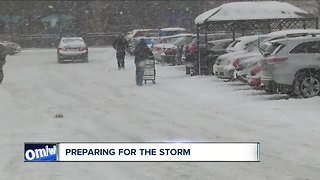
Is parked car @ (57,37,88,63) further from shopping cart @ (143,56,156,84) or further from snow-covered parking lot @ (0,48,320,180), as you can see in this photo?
shopping cart @ (143,56,156,84)

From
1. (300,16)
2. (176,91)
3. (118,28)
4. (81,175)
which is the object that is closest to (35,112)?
(176,91)

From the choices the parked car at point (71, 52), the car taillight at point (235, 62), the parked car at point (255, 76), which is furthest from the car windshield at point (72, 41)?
the parked car at point (255, 76)

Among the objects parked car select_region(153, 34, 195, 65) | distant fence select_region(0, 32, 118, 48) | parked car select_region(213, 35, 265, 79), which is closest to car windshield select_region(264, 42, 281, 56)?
parked car select_region(213, 35, 265, 79)

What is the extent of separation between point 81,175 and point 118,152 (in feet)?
2.45

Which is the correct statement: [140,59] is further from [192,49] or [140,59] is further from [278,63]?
[278,63]

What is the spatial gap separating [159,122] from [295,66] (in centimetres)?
423

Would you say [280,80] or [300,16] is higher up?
[300,16]

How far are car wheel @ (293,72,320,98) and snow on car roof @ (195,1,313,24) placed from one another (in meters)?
6.71

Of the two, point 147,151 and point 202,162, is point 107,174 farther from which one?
point 202,162

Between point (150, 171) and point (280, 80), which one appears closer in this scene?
point (150, 171)

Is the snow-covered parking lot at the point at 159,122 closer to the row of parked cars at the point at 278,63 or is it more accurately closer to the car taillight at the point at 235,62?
the row of parked cars at the point at 278,63

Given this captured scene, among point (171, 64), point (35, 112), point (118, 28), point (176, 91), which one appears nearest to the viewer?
point (35, 112)

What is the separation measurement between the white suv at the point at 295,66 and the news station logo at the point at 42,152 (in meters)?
7.81

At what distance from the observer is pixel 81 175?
7312 mm
